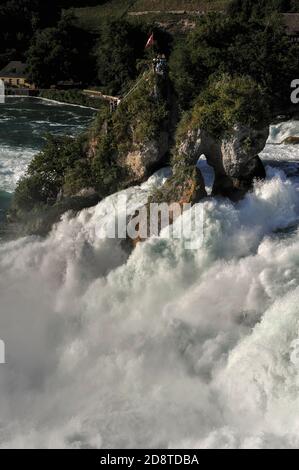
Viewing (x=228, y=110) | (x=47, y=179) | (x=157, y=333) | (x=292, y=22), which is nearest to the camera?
(x=157, y=333)

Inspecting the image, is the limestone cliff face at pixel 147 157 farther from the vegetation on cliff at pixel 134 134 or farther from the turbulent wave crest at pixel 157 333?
the turbulent wave crest at pixel 157 333

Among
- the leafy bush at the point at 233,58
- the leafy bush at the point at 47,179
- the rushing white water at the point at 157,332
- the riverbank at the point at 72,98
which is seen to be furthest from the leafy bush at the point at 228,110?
the riverbank at the point at 72,98

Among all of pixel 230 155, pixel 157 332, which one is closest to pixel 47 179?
pixel 230 155

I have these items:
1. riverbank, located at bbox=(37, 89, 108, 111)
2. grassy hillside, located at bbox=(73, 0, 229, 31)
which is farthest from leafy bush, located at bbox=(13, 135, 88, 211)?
grassy hillside, located at bbox=(73, 0, 229, 31)

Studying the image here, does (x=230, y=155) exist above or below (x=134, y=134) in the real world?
below

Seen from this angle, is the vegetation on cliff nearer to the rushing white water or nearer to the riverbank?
the rushing white water

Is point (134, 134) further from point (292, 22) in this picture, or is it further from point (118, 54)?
point (292, 22)
